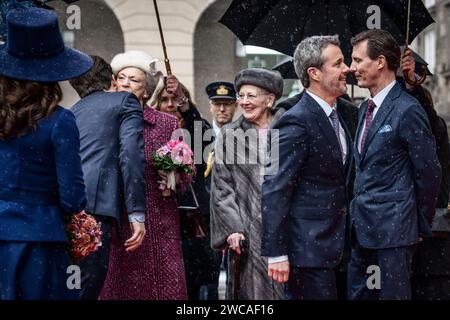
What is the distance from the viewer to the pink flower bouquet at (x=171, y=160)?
22.4 feet

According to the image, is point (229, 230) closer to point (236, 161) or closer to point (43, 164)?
point (236, 161)

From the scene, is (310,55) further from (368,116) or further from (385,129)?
A: (385,129)

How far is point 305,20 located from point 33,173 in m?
4.33

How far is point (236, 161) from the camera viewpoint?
Answer: 23.7 ft

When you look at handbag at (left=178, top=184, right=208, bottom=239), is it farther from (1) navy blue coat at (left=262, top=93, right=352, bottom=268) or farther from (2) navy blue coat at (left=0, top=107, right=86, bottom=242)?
(2) navy blue coat at (left=0, top=107, right=86, bottom=242)

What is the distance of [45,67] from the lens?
493 centimetres

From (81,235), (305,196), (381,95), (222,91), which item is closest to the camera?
(81,235)

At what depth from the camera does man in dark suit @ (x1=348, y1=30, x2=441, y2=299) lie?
612 cm

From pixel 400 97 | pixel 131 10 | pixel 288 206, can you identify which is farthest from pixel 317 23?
pixel 131 10

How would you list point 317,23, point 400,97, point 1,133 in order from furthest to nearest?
point 317,23 → point 400,97 → point 1,133

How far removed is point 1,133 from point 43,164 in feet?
0.76

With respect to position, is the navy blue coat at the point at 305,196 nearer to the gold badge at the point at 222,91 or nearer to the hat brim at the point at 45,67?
the hat brim at the point at 45,67

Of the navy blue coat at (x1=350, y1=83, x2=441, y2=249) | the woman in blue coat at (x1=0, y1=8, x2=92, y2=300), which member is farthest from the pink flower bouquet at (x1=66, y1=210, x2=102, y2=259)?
the navy blue coat at (x1=350, y1=83, x2=441, y2=249)

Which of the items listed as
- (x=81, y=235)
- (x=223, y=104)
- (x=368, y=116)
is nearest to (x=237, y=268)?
(x=368, y=116)
